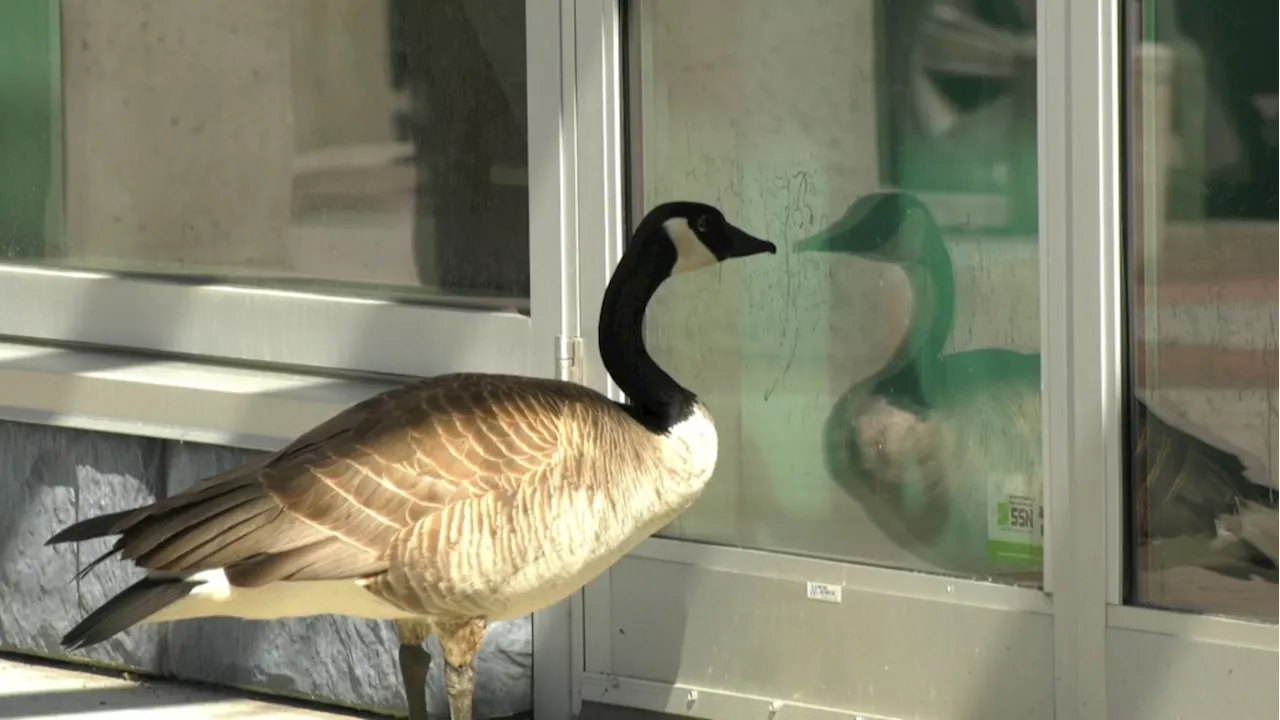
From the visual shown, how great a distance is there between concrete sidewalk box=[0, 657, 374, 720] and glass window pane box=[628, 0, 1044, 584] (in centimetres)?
123

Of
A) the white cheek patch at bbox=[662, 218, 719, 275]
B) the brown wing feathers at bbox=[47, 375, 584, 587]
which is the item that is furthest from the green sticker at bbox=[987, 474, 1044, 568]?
the brown wing feathers at bbox=[47, 375, 584, 587]

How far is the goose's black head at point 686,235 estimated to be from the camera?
13.8 feet

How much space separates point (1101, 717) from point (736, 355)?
117 centimetres

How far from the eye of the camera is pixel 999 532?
4305 mm

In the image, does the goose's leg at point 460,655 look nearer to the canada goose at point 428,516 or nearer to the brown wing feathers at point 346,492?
the canada goose at point 428,516

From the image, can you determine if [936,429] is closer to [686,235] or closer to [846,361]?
[846,361]

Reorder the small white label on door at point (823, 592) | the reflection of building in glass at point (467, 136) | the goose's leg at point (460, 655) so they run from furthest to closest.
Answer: the reflection of building in glass at point (467, 136) → the small white label on door at point (823, 592) → the goose's leg at point (460, 655)

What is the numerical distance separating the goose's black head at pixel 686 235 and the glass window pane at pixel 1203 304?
79 centimetres

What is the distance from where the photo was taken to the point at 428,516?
152 inches

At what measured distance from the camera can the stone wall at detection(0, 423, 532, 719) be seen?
499 cm

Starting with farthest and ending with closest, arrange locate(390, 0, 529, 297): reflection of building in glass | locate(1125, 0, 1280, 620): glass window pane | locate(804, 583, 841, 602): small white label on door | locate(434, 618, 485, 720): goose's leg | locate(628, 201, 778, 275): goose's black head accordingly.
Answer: locate(390, 0, 529, 297): reflection of building in glass, locate(804, 583, 841, 602): small white label on door, locate(628, 201, 778, 275): goose's black head, locate(434, 618, 485, 720): goose's leg, locate(1125, 0, 1280, 620): glass window pane

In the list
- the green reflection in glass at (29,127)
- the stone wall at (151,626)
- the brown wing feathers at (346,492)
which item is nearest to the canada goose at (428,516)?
the brown wing feathers at (346,492)

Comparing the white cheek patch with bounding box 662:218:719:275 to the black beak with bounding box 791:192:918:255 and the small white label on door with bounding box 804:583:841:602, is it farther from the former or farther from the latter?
the small white label on door with bounding box 804:583:841:602

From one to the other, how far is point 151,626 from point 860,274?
2183 millimetres
